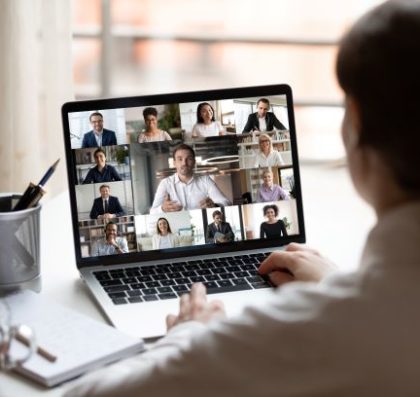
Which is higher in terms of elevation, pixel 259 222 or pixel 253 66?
pixel 253 66

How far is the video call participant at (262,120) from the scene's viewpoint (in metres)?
1.53

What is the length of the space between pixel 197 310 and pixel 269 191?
38 cm

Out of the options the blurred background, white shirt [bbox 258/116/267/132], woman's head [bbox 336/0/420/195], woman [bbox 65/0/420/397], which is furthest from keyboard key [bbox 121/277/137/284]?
the blurred background

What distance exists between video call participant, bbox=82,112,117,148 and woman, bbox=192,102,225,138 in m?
0.14

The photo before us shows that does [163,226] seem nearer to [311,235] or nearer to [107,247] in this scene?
[107,247]

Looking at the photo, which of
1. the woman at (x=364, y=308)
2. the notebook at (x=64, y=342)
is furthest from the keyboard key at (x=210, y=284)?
the woman at (x=364, y=308)

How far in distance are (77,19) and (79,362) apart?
236cm

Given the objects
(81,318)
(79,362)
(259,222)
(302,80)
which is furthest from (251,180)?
(302,80)

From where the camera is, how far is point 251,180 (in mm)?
1527

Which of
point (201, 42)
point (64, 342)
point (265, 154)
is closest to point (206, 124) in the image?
point (265, 154)

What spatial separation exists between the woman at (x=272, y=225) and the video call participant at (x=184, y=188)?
0.31ft

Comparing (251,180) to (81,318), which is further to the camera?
(251,180)

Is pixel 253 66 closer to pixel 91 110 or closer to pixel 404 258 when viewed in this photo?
pixel 91 110

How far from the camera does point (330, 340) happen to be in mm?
872
